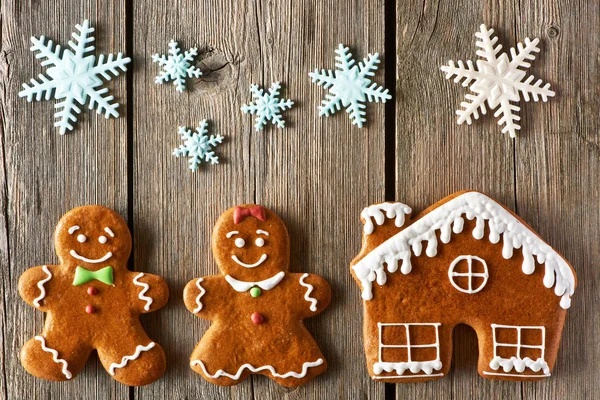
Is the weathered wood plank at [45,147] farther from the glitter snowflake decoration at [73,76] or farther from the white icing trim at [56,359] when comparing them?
the white icing trim at [56,359]

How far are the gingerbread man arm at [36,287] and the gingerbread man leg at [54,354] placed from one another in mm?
75

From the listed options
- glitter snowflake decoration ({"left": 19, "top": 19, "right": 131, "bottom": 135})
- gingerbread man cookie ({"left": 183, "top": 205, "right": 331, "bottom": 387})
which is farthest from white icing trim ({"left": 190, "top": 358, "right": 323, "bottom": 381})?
glitter snowflake decoration ({"left": 19, "top": 19, "right": 131, "bottom": 135})

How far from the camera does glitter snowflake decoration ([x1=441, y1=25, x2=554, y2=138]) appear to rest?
4.40ft

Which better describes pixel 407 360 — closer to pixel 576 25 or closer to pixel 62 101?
pixel 576 25

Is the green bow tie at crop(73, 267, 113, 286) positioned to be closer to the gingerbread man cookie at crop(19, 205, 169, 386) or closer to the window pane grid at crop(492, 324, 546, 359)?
the gingerbread man cookie at crop(19, 205, 169, 386)

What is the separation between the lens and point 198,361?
1.30m

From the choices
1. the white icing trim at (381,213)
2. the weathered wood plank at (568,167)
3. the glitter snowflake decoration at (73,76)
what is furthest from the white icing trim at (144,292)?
the weathered wood plank at (568,167)

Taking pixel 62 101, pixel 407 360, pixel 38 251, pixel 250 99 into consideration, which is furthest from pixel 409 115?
pixel 38 251

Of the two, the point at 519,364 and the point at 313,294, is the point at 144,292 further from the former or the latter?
the point at 519,364

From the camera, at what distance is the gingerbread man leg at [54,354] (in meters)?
1.29

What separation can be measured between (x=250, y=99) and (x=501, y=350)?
2.76 feet

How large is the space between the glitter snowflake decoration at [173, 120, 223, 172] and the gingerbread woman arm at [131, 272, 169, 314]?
11.1 inches

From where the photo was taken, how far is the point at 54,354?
1.28 m

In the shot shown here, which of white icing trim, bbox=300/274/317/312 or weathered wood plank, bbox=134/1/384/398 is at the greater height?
weathered wood plank, bbox=134/1/384/398
